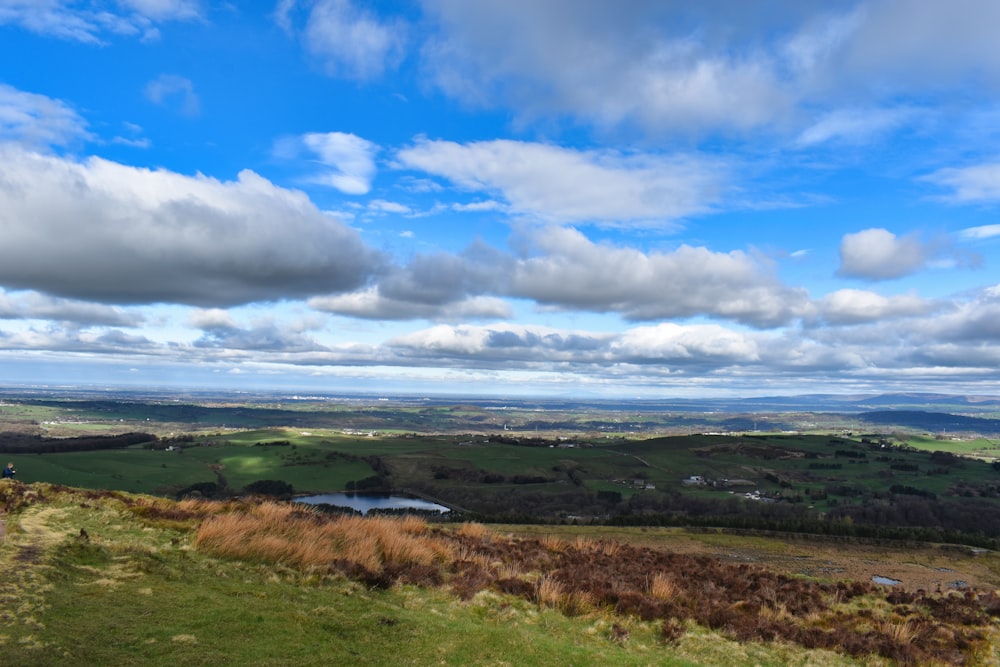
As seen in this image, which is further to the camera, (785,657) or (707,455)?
(707,455)

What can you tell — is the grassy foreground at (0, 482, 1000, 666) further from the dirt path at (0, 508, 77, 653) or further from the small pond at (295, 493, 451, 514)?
the small pond at (295, 493, 451, 514)

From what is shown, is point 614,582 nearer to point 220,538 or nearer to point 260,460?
point 220,538

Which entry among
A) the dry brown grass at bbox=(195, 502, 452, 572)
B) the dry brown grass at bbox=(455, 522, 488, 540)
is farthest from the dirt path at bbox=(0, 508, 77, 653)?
the dry brown grass at bbox=(455, 522, 488, 540)

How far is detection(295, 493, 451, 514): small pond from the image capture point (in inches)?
4711

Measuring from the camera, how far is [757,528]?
5738 centimetres

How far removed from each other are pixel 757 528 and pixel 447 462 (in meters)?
121

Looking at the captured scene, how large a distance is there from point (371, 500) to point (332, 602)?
119771 mm

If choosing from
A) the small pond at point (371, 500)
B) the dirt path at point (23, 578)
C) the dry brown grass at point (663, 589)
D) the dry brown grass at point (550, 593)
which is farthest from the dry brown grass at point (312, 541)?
the small pond at point (371, 500)

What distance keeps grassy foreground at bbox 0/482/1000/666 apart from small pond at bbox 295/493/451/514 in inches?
3882

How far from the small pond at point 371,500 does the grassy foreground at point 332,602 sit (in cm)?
9860

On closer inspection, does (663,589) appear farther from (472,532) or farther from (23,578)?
(23,578)

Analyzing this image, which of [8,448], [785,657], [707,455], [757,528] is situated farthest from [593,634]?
[8,448]

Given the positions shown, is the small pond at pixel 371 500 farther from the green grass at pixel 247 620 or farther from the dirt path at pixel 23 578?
the green grass at pixel 247 620

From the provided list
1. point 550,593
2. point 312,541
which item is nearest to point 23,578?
point 312,541
